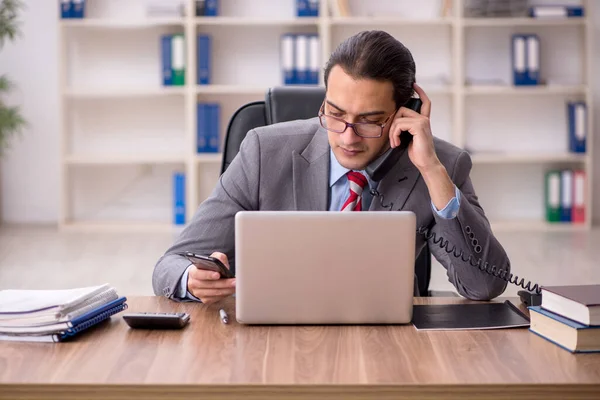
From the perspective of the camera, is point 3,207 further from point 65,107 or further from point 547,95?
point 547,95

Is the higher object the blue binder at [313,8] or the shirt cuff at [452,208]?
the blue binder at [313,8]

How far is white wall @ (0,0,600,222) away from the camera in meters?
5.62

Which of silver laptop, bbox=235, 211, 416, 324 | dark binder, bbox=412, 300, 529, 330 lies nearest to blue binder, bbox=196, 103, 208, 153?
dark binder, bbox=412, 300, 529, 330

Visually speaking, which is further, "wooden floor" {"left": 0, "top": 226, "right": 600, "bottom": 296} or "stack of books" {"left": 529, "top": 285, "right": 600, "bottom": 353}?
"wooden floor" {"left": 0, "top": 226, "right": 600, "bottom": 296}

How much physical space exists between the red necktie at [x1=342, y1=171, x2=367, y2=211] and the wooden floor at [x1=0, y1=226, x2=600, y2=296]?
1.94 meters

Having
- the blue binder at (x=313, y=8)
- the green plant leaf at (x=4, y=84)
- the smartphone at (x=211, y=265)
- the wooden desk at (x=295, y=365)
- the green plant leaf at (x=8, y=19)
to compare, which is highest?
the blue binder at (x=313, y=8)

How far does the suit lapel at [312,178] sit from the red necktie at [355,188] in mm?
55

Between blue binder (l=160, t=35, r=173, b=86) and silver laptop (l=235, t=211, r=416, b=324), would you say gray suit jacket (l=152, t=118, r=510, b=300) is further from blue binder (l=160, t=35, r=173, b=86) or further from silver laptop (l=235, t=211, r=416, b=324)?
blue binder (l=160, t=35, r=173, b=86)

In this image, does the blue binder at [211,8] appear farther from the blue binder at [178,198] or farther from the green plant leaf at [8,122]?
the green plant leaf at [8,122]

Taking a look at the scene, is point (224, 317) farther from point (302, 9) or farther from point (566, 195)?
point (566, 195)

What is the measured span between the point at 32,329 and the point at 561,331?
2.77 ft

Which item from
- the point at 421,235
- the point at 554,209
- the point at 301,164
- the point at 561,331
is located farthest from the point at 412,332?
the point at 554,209

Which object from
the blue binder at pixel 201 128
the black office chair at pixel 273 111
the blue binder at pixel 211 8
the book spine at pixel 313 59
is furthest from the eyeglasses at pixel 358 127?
the blue binder at pixel 211 8

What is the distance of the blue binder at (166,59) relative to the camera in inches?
213
